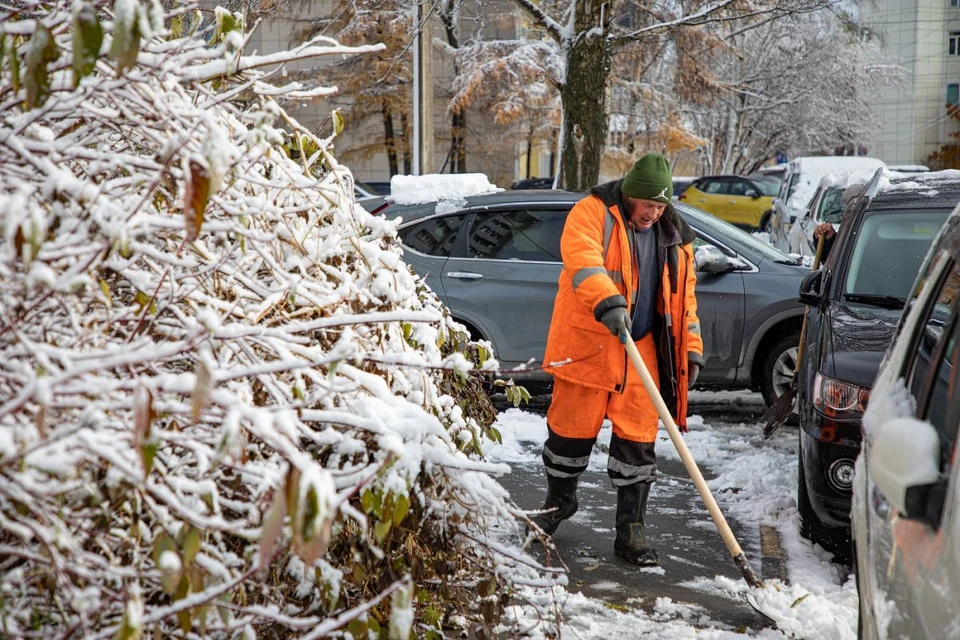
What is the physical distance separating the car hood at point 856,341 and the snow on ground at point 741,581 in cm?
89

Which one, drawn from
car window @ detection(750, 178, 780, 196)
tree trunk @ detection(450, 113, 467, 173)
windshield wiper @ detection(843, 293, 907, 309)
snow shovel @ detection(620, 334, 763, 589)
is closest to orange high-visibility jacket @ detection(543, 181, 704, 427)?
snow shovel @ detection(620, 334, 763, 589)

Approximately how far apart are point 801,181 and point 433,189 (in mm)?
10906

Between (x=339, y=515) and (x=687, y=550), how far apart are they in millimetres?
3184

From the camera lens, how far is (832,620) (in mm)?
4047

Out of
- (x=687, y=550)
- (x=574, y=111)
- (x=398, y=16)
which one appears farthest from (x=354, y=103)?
(x=687, y=550)

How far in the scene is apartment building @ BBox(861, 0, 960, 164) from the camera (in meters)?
54.1

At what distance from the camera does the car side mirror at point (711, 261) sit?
788cm

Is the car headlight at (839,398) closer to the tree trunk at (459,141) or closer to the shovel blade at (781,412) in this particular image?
the shovel blade at (781,412)

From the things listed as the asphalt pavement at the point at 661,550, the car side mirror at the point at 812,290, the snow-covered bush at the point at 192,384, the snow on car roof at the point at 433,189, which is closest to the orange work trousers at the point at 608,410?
the asphalt pavement at the point at 661,550

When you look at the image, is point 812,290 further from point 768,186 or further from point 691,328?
point 768,186

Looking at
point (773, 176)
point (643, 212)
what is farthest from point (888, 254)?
point (773, 176)

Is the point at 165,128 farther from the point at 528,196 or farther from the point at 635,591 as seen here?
the point at 528,196

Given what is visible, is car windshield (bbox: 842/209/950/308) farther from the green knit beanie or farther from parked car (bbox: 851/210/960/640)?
parked car (bbox: 851/210/960/640)

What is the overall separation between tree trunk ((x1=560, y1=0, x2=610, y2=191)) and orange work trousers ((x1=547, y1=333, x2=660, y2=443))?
8235 mm
